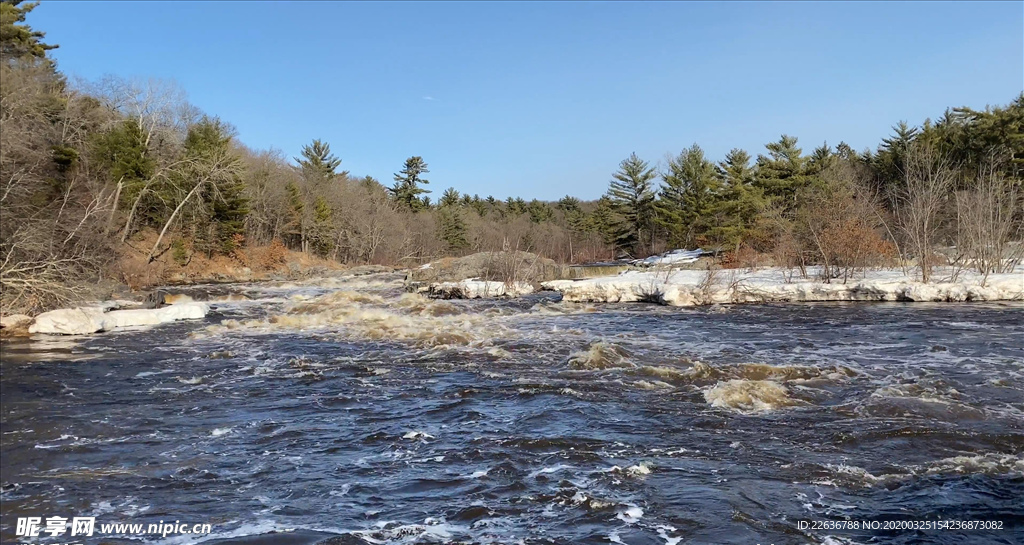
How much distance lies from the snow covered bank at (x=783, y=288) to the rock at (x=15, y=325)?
1795cm

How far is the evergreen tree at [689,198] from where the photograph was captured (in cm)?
4894

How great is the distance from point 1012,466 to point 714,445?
2.83 metres

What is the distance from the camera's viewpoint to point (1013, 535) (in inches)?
189

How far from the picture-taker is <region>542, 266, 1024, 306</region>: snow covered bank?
21062 mm

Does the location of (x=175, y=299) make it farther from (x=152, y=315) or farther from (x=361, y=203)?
(x=361, y=203)

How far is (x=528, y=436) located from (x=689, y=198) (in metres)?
46.6


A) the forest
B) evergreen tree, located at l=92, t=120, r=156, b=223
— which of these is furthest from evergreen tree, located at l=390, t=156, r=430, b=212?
evergreen tree, located at l=92, t=120, r=156, b=223

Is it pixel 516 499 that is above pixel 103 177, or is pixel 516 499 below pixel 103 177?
below

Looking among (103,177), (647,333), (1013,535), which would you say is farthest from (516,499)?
(103,177)

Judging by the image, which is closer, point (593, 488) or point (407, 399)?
point (593, 488)

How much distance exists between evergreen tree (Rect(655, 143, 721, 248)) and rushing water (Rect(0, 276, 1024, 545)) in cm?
3484

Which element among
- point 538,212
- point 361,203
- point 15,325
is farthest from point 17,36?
point 538,212

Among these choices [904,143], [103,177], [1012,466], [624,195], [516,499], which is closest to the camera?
[516,499]

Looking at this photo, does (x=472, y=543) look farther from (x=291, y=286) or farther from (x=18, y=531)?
(x=291, y=286)
